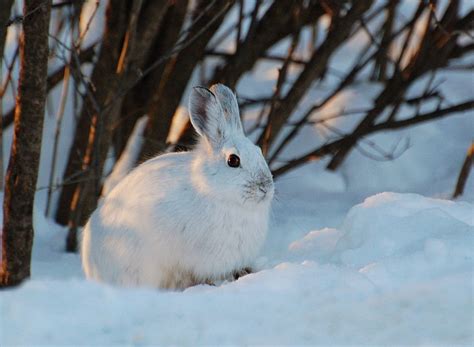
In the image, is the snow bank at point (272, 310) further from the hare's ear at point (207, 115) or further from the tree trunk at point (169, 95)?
the tree trunk at point (169, 95)

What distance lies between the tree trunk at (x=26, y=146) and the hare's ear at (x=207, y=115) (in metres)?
0.55

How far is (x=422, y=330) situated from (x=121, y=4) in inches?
113

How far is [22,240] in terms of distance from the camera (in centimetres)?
360

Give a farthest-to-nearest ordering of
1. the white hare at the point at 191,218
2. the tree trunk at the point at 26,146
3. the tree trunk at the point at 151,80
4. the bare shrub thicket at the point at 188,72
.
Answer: the tree trunk at the point at 151,80 → the bare shrub thicket at the point at 188,72 → the tree trunk at the point at 26,146 → the white hare at the point at 191,218

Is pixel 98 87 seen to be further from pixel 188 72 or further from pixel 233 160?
pixel 233 160

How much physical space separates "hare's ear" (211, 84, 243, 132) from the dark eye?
7.7 inches

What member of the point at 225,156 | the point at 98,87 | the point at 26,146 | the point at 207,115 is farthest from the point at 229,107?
the point at 98,87

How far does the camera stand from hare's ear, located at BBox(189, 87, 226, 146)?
349 centimetres

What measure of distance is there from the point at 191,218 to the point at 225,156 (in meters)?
0.27

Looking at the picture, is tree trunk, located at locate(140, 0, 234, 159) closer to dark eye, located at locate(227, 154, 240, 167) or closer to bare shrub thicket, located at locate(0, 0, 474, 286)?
bare shrub thicket, located at locate(0, 0, 474, 286)

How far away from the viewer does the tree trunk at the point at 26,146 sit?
344 centimetres

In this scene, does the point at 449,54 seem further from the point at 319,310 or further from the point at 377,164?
the point at 319,310

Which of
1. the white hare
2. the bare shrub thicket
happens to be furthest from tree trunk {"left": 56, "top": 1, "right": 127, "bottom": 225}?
the white hare

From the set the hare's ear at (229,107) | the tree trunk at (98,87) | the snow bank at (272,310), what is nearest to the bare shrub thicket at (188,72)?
the tree trunk at (98,87)
